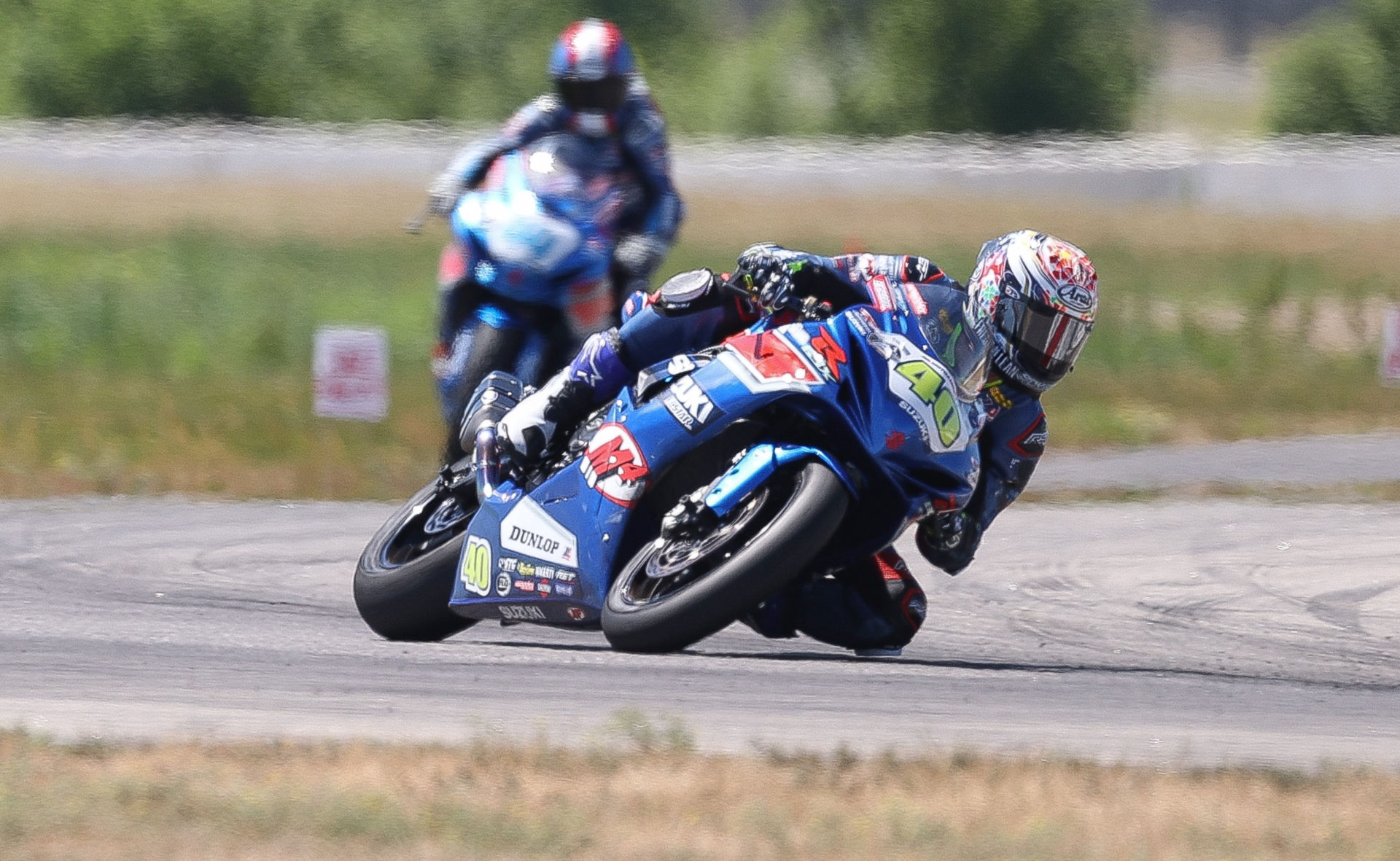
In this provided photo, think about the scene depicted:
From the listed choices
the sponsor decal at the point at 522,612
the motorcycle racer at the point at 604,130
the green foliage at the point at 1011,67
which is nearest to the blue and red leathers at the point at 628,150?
the motorcycle racer at the point at 604,130

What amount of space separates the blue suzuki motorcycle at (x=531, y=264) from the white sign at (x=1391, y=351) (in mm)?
9868

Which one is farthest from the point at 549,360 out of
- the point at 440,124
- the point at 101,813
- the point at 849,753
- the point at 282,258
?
the point at 440,124

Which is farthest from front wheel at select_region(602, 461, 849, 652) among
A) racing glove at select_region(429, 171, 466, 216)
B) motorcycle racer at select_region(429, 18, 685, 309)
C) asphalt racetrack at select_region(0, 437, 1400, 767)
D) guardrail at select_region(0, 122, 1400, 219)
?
guardrail at select_region(0, 122, 1400, 219)

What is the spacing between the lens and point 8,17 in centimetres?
4744

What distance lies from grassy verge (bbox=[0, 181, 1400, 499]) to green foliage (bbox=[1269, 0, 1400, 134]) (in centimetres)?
1572

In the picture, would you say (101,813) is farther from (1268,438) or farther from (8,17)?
(8,17)

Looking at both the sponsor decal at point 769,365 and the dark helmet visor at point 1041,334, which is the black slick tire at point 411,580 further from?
the dark helmet visor at point 1041,334

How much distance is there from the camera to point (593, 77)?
7.58 m

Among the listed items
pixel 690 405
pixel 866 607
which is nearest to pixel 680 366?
pixel 690 405

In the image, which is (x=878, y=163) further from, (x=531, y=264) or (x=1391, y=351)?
(x=531, y=264)

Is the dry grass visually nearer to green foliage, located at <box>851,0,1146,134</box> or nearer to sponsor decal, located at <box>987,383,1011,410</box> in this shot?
sponsor decal, located at <box>987,383,1011,410</box>

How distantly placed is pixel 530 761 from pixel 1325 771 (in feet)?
5.75

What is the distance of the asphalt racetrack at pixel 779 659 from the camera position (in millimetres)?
5102

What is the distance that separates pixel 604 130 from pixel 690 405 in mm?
2124
